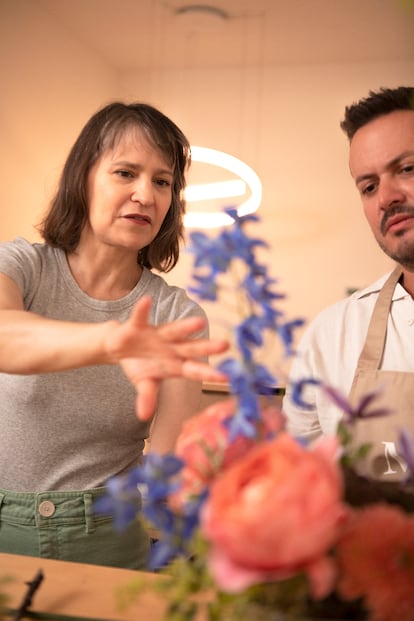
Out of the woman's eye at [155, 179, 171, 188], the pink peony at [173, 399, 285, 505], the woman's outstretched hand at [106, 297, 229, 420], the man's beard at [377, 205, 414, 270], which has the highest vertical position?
the woman's eye at [155, 179, 171, 188]

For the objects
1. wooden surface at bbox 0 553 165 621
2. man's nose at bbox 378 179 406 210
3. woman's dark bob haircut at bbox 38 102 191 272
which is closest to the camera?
wooden surface at bbox 0 553 165 621

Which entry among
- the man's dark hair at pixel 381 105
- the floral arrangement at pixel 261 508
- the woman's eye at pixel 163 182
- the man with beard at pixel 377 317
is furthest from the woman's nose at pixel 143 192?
the floral arrangement at pixel 261 508

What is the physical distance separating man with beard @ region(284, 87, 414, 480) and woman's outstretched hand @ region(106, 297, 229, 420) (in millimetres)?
836

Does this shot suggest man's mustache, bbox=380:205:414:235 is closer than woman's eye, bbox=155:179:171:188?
No

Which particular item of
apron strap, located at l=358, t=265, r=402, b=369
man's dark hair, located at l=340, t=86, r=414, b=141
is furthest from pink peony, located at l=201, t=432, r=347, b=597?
man's dark hair, located at l=340, t=86, r=414, b=141

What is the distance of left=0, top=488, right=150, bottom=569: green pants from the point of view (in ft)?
4.45

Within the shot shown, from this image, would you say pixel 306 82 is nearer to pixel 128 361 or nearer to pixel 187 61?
pixel 187 61

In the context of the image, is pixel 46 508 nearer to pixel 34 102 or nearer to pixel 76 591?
pixel 76 591

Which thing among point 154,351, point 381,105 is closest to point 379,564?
point 154,351

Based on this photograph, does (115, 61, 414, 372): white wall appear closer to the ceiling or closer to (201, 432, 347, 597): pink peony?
the ceiling

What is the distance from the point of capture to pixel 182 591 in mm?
555

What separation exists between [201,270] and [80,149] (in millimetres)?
1020

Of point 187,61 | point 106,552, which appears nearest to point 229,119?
point 187,61

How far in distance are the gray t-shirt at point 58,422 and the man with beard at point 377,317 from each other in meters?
0.42
